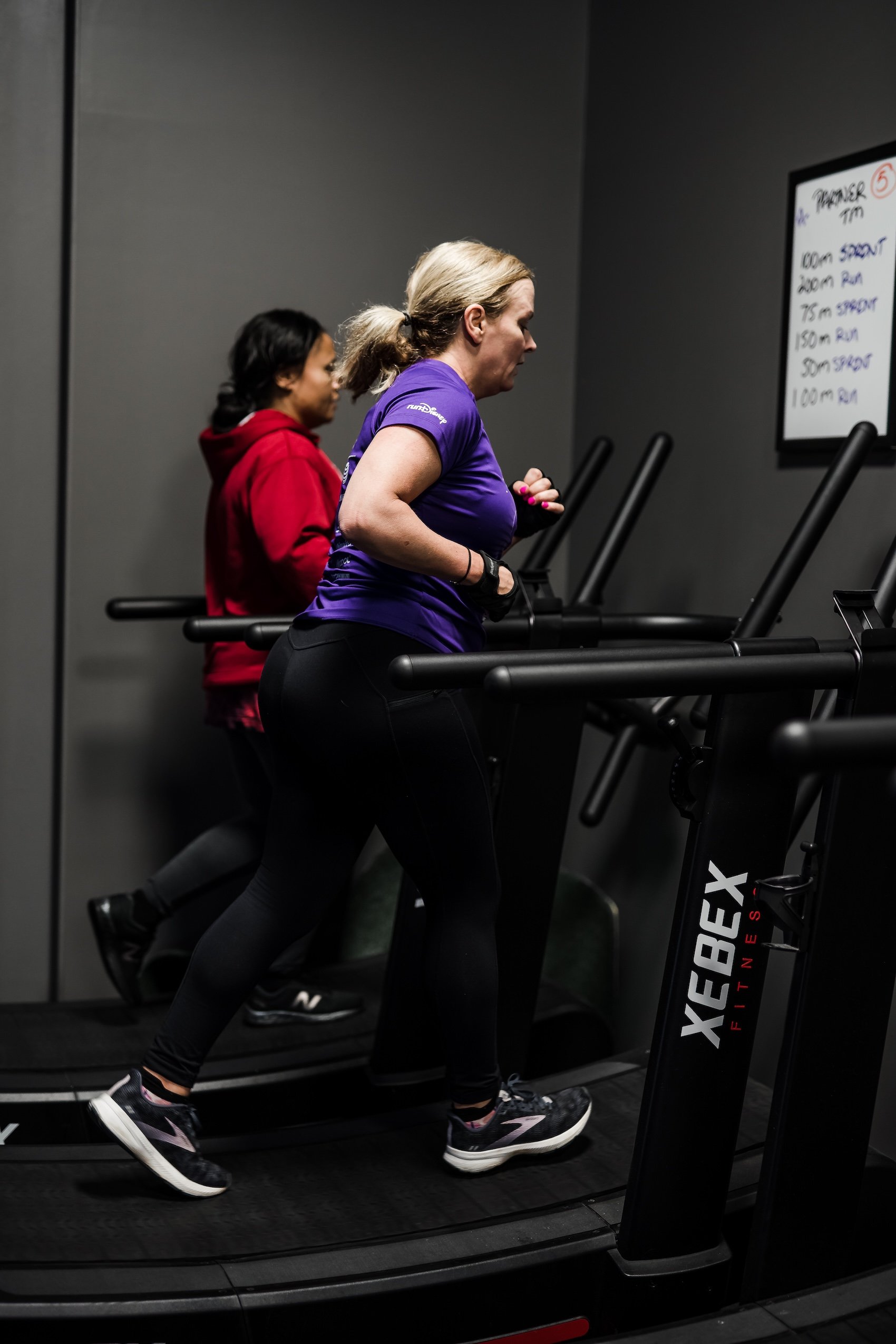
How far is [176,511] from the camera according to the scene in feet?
10.5

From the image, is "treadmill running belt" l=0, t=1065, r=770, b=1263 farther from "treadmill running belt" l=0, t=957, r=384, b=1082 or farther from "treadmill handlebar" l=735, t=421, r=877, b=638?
"treadmill handlebar" l=735, t=421, r=877, b=638

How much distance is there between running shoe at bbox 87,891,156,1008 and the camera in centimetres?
285

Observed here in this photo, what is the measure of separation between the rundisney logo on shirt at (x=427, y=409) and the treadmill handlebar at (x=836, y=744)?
84cm

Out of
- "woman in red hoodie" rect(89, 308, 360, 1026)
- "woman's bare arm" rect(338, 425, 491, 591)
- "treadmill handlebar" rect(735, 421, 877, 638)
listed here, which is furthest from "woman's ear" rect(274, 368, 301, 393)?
"treadmill handlebar" rect(735, 421, 877, 638)

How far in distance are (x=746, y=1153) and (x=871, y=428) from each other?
1.20 m

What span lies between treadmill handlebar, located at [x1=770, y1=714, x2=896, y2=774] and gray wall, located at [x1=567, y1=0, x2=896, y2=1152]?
1385mm

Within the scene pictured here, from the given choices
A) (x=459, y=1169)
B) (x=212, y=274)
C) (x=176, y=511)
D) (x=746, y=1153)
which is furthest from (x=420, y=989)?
(x=212, y=274)

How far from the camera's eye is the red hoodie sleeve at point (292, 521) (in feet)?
8.84

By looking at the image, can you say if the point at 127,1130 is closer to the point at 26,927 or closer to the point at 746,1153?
the point at 746,1153

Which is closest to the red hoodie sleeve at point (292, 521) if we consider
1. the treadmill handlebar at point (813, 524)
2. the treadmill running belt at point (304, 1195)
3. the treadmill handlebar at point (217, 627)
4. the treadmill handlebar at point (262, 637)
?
the treadmill handlebar at point (217, 627)

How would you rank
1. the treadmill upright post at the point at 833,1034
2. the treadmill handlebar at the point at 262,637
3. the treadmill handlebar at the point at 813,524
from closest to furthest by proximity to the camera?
the treadmill upright post at the point at 833,1034
the treadmill handlebar at the point at 813,524
the treadmill handlebar at the point at 262,637

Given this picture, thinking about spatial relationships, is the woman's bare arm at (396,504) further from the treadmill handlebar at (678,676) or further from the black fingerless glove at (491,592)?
the treadmill handlebar at (678,676)

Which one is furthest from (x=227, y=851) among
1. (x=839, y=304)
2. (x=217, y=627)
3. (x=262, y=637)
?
(x=839, y=304)

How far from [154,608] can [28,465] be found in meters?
0.51
